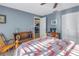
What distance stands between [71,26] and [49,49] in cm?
55

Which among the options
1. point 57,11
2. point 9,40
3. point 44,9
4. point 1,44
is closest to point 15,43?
point 9,40

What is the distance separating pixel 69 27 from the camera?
1.99 metres

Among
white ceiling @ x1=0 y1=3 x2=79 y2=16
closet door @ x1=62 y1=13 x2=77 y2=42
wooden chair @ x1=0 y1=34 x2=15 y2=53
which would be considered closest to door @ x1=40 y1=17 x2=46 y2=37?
white ceiling @ x1=0 y1=3 x2=79 y2=16

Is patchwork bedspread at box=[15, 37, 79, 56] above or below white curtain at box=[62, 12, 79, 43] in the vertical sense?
below

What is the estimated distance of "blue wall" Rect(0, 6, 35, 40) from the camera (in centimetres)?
191

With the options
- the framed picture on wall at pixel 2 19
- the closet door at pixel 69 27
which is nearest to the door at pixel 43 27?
the closet door at pixel 69 27

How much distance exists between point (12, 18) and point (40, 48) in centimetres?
71

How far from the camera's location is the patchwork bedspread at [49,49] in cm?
189

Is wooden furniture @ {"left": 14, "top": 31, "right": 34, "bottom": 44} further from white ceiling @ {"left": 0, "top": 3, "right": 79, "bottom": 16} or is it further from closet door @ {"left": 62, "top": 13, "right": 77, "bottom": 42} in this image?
closet door @ {"left": 62, "top": 13, "right": 77, "bottom": 42}

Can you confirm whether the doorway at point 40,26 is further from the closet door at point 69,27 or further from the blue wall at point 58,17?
the closet door at point 69,27

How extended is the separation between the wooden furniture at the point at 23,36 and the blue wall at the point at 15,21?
0.24ft

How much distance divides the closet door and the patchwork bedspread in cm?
9

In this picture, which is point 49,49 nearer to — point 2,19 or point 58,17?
point 58,17

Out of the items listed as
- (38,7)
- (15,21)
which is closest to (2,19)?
(15,21)
